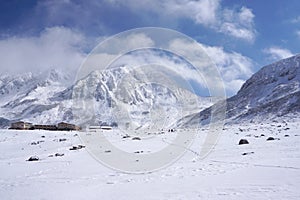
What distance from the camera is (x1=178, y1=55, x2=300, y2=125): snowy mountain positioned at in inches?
4979

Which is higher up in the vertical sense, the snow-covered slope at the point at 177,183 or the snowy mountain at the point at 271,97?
the snowy mountain at the point at 271,97

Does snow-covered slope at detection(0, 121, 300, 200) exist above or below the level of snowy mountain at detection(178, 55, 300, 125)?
below

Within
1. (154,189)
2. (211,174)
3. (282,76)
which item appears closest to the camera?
(154,189)

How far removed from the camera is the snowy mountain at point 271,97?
4979 inches

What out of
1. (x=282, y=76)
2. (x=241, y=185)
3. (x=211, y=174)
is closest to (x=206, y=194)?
(x=241, y=185)

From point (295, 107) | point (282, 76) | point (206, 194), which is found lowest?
point (206, 194)

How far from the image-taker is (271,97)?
158375 millimetres

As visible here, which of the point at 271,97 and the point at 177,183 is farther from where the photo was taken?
the point at 271,97

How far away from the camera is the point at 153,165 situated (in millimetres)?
24141

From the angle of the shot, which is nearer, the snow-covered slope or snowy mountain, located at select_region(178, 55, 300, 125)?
the snow-covered slope

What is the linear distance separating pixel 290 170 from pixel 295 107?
114407mm

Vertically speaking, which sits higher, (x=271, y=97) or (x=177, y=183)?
(x=271, y=97)

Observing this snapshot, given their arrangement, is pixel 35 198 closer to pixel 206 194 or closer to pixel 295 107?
pixel 206 194

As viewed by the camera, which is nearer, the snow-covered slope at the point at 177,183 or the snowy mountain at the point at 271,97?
the snow-covered slope at the point at 177,183
